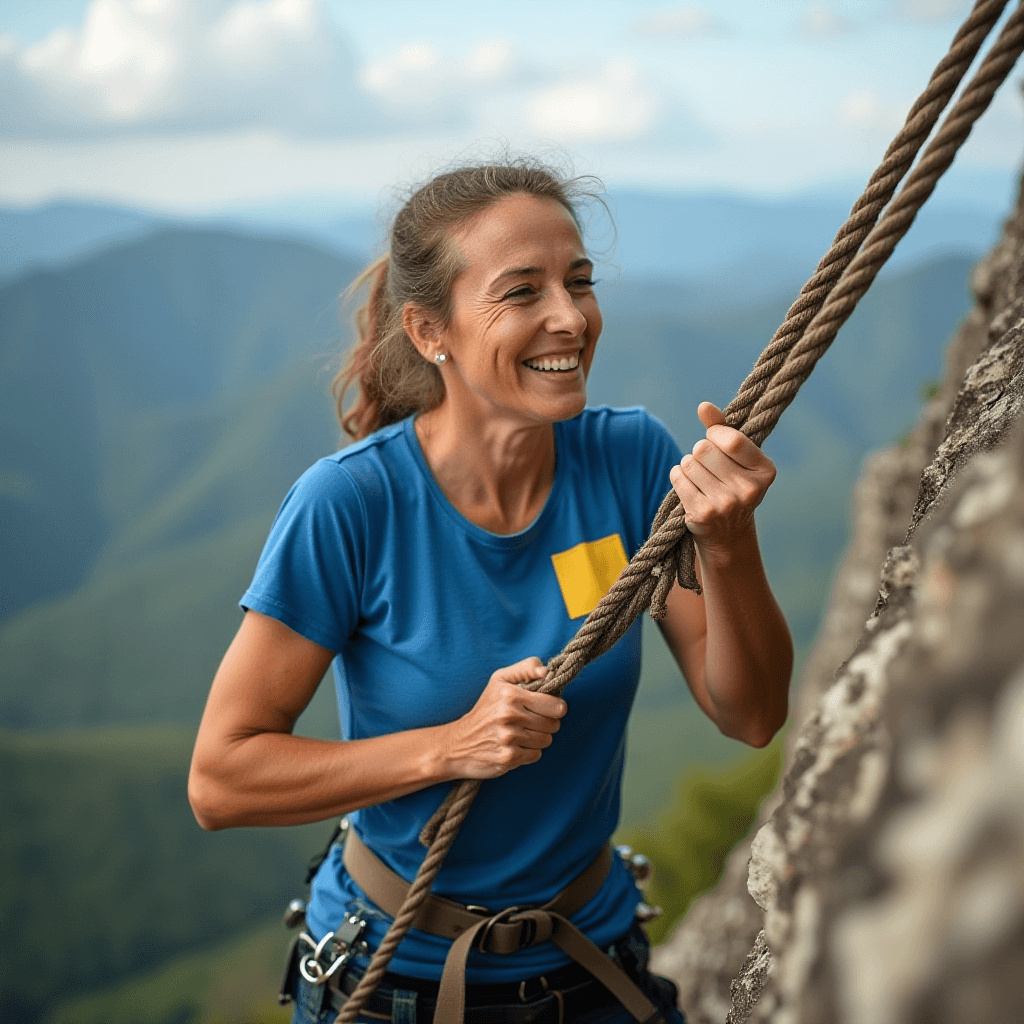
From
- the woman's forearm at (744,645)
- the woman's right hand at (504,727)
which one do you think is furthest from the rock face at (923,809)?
the woman's right hand at (504,727)

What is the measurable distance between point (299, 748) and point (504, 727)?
15.6 inches

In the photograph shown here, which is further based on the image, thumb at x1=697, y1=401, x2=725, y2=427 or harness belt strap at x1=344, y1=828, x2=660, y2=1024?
harness belt strap at x1=344, y1=828, x2=660, y2=1024

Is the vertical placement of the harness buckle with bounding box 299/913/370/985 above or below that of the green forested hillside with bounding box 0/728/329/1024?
below

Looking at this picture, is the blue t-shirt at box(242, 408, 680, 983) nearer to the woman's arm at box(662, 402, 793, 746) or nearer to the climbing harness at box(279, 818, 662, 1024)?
the climbing harness at box(279, 818, 662, 1024)

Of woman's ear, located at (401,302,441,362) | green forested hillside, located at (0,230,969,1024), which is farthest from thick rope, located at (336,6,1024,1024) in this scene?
green forested hillside, located at (0,230,969,1024)

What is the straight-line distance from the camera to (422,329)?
6.79ft

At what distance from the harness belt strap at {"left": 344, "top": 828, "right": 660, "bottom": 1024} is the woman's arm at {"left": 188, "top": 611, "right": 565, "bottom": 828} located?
0.23 m

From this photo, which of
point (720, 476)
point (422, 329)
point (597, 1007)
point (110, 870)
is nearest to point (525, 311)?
point (422, 329)

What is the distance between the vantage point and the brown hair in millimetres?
1993

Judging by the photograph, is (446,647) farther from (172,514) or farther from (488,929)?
(172,514)

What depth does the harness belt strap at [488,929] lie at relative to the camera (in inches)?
70.7

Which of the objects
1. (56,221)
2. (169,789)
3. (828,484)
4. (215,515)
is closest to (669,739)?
(169,789)

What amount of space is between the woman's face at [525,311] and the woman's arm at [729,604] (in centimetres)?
45

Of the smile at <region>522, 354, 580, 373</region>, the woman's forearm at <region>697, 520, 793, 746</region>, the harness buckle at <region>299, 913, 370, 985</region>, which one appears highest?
the smile at <region>522, 354, 580, 373</region>
